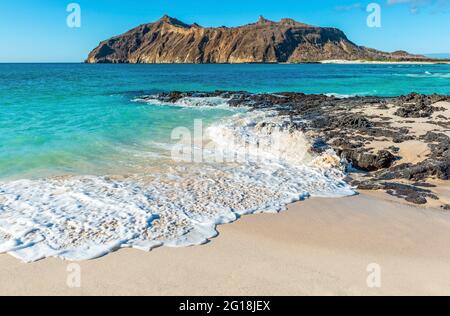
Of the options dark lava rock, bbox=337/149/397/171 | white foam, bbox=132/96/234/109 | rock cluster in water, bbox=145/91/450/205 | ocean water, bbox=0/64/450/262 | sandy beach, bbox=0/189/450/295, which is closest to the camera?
sandy beach, bbox=0/189/450/295

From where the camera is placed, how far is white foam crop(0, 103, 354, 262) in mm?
5438

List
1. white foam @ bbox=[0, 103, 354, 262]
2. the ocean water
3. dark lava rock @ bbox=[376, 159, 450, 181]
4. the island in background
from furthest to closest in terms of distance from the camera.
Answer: the island in background, dark lava rock @ bbox=[376, 159, 450, 181], the ocean water, white foam @ bbox=[0, 103, 354, 262]

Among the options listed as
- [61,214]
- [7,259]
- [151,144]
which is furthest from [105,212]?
[151,144]

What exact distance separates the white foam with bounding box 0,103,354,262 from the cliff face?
15832 cm

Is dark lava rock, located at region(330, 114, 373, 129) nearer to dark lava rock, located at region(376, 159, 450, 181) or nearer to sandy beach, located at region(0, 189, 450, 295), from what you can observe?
dark lava rock, located at region(376, 159, 450, 181)

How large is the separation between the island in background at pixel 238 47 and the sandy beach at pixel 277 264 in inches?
6358

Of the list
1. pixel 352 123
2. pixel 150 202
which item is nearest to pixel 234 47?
pixel 352 123

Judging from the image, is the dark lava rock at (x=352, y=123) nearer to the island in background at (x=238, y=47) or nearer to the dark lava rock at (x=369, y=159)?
the dark lava rock at (x=369, y=159)

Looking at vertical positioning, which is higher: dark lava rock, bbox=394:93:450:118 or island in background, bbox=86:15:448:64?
island in background, bbox=86:15:448:64

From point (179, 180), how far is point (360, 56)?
191 m

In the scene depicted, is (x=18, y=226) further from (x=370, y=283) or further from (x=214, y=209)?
(x=370, y=283)

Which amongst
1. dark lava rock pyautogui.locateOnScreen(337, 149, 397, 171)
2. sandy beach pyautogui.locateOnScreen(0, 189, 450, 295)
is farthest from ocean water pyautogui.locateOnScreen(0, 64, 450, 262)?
dark lava rock pyautogui.locateOnScreen(337, 149, 397, 171)

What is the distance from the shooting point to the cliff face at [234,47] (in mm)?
165500

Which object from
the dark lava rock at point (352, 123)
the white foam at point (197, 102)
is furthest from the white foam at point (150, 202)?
the white foam at point (197, 102)
